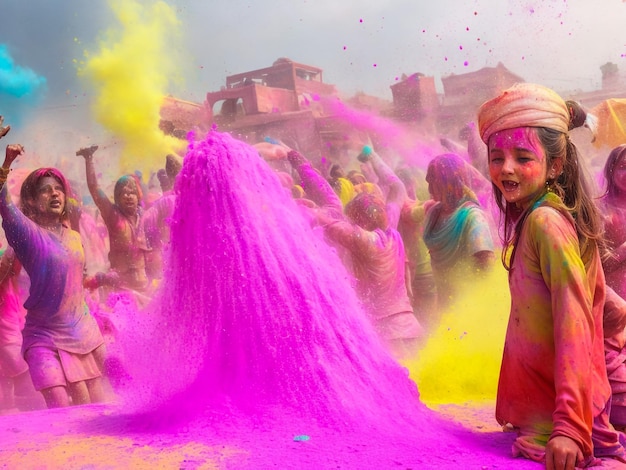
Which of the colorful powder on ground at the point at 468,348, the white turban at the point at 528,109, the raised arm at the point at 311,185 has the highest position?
the raised arm at the point at 311,185

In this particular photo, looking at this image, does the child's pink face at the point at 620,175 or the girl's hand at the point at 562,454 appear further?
Result: the child's pink face at the point at 620,175

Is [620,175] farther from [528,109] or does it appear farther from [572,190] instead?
→ [528,109]

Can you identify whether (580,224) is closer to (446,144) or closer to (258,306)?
(258,306)

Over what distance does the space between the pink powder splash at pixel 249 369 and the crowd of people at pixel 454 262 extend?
0.39 meters

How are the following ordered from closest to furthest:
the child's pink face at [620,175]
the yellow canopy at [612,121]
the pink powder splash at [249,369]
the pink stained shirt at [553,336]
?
the pink stained shirt at [553,336] → the pink powder splash at [249,369] → the child's pink face at [620,175] → the yellow canopy at [612,121]

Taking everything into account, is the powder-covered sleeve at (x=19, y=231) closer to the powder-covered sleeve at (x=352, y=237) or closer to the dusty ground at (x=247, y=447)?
the dusty ground at (x=247, y=447)

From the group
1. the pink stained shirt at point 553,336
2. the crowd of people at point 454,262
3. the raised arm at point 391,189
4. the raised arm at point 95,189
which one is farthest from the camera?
the raised arm at point 391,189

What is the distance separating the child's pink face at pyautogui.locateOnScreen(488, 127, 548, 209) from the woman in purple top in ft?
11.9

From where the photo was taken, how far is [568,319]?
2318mm

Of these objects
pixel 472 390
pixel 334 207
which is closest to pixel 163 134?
pixel 334 207

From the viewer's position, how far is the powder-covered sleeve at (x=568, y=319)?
2250 mm

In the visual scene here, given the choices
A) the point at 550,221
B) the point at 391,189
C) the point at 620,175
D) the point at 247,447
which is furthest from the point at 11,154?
the point at 391,189

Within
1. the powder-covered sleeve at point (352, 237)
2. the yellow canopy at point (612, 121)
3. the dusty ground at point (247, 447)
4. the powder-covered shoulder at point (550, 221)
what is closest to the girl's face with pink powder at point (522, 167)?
the powder-covered shoulder at point (550, 221)

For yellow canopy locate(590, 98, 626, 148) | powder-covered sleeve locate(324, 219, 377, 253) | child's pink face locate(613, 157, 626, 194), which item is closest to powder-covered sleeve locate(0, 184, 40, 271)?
powder-covered sleeve locate(324, 219, 377, 253)
